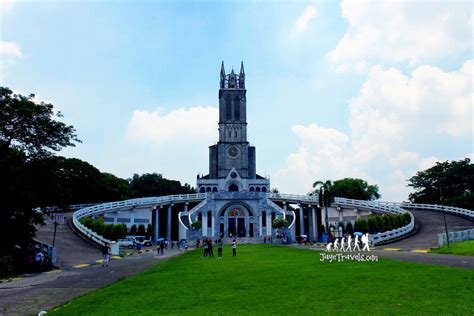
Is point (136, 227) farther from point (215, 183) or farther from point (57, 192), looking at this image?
point (57, 192)

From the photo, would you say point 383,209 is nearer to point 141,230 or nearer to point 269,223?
point 269,223

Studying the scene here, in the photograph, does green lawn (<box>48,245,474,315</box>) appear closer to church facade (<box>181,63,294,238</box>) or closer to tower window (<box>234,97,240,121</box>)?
church facade (<box>181,63,294,238</box>)

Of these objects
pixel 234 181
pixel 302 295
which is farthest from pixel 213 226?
pixel 302 295

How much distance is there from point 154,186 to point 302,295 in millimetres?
77250

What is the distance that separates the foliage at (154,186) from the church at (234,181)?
20.9 ft

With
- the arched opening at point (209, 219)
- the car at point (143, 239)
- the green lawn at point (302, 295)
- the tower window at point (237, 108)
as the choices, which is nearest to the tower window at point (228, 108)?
the tower window at point (237, 108)

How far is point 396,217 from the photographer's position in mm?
41375

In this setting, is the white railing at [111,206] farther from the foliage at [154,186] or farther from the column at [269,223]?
the foliage at [154,186]

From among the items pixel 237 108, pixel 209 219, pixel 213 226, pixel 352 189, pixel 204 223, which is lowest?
pixel 213 226

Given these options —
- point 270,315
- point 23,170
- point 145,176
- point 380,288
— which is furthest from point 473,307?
point 145,176

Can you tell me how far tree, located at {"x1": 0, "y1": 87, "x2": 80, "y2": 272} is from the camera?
2153 centimetres

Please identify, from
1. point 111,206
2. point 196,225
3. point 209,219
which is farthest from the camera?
point 209,219

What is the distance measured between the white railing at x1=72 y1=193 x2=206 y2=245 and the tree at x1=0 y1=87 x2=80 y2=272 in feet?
46.5

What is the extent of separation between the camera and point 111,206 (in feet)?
177
